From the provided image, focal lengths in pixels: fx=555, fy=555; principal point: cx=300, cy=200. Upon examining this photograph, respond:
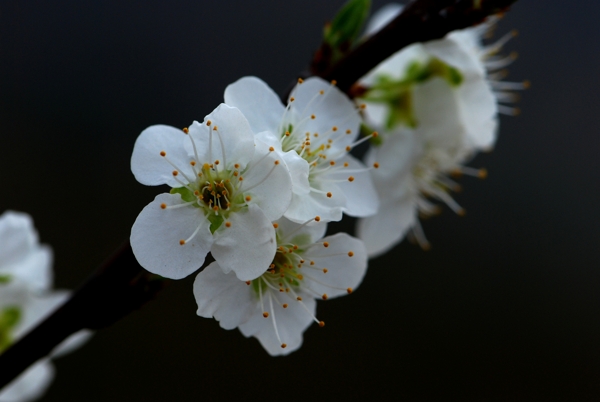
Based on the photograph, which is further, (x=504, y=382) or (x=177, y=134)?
(x=504, y=382)

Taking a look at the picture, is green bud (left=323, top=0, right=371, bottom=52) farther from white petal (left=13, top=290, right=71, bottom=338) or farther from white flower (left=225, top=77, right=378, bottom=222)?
white petal (left=13, top=290, right=71, bottom=338)

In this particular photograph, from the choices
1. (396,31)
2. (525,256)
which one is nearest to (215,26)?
(525,256)

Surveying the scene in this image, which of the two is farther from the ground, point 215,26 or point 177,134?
point 177,134

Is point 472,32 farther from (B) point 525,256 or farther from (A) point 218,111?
(B) point 525,256

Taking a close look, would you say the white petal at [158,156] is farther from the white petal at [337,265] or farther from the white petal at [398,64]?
the white petal at [398,64]

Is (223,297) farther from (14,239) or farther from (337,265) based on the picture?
(14,239)

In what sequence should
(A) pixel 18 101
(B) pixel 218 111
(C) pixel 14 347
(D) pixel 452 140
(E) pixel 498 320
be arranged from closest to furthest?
1. (B) pixel 218 111
2. (C) pixel 14 347
3. (D) pixel 452 140
4. (A) pixel 18 101
5. (E) pixel 498 320

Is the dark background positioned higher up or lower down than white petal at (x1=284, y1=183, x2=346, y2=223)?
lower down

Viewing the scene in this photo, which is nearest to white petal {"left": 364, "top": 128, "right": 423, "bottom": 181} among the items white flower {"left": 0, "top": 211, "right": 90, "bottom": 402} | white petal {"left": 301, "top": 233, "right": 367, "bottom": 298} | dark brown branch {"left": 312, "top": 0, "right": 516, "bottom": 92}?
dark brown branch {"left": 312, "top": 0, "right": 516, "bottom": 92}
